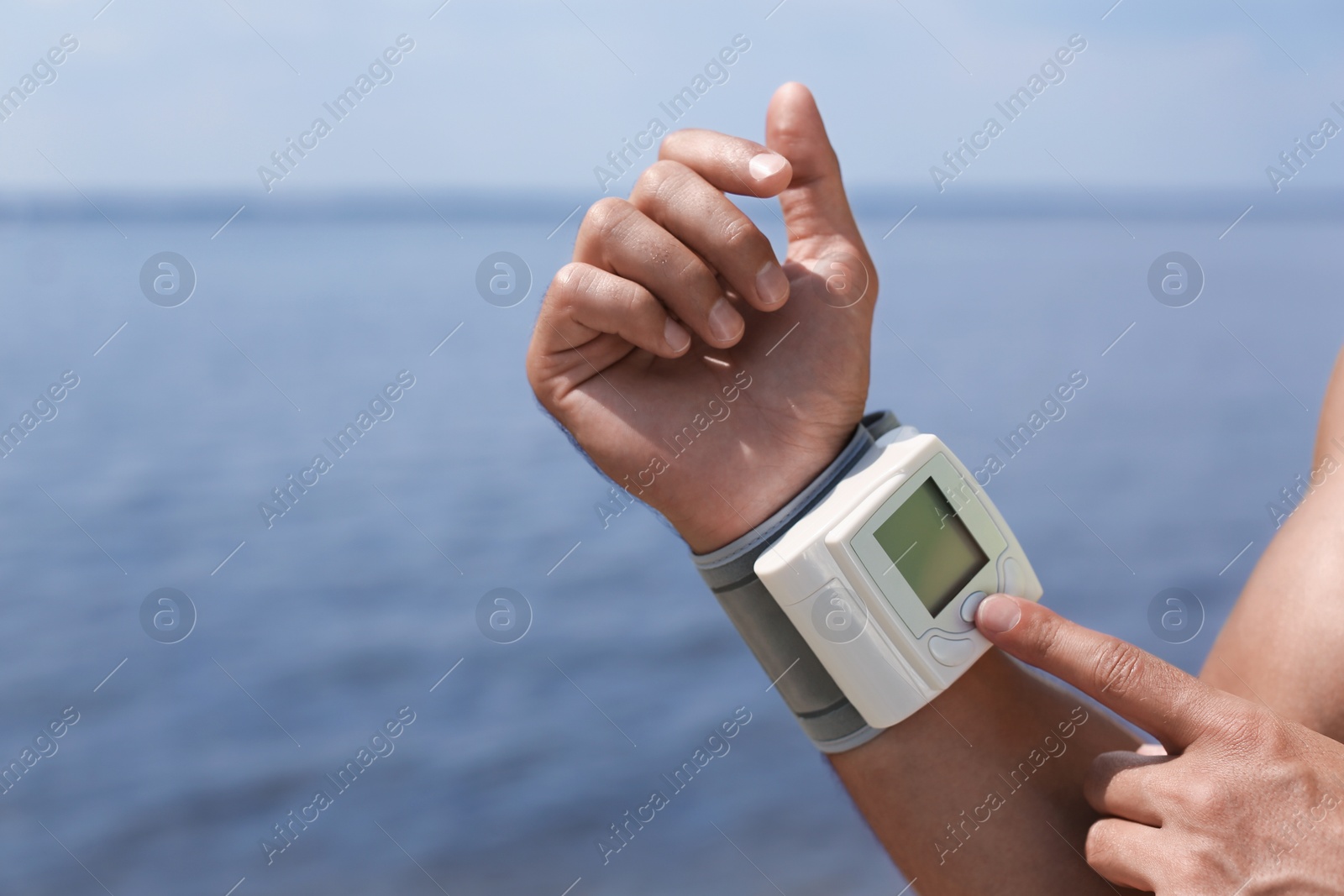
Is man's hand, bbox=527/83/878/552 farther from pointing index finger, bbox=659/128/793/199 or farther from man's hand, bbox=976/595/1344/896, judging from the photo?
man's hand, bbox=976/595/1344/896

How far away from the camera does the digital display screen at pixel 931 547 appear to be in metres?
1.12

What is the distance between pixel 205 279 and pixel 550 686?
66.2 feet

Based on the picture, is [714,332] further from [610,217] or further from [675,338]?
[610,217]

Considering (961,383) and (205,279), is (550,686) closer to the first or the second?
(961,383)

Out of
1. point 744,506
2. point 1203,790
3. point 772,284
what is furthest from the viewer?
point 744,506

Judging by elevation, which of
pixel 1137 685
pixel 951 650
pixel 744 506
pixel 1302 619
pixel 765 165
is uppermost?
pixel 765 165

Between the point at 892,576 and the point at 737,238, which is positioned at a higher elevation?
the point at 737,238

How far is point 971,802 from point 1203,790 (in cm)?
28

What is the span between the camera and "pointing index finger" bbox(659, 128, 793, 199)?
1.09m

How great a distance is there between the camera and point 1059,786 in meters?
1.21

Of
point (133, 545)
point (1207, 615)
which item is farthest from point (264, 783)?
point (1207, 615)

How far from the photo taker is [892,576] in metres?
1.10

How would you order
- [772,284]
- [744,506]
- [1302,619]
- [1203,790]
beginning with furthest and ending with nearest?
1. [1302,619]
2. [744,506]
3. [772,284]
4. [1203,790]

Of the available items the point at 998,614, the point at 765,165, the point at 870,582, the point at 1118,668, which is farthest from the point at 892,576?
the point at 765,165
